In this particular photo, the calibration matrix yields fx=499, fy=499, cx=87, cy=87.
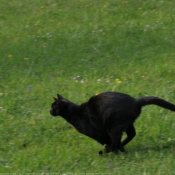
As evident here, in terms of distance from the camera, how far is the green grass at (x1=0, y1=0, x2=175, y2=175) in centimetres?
561

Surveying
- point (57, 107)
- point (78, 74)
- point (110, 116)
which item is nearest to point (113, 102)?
point (110, 116)

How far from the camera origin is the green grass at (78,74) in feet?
18.4

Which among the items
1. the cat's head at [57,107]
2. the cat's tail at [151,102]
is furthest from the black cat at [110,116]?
the cat's head at [57,107]

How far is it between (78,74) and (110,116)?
2735mm

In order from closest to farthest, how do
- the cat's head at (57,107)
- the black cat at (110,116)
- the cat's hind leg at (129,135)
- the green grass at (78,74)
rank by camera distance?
the black cat at (110,116) < the green grass at (78,74) < the cat's hind leg at (129,135) < the cat's head at (57,107)

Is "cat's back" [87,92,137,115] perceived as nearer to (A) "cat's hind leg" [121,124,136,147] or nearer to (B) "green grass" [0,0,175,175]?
(A) "cat's hind leg" [121,124,136,147]

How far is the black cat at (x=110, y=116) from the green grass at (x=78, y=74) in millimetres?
201

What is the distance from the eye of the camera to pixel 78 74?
321 inches

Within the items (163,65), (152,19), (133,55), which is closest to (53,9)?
(152,19)

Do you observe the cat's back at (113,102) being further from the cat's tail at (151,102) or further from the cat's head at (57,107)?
the cat's head at (57,107)

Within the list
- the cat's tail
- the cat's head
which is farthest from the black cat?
the cat's head

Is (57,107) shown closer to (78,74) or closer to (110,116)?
(110,116)

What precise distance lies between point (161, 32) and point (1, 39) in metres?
3.15

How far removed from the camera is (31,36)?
9906 millimetres
